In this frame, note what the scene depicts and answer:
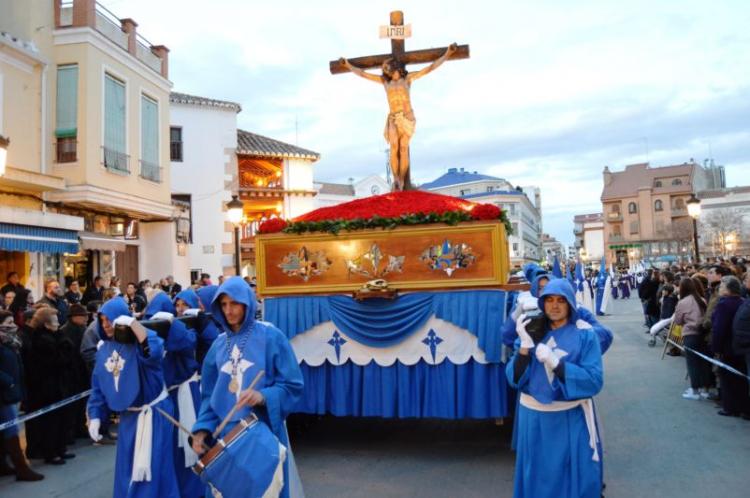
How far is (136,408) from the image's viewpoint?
15.2 feet

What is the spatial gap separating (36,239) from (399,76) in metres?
9.05

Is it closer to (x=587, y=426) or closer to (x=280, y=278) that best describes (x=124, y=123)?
(x=280, y=278)

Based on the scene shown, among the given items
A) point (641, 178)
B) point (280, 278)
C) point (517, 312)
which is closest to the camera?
point (517, 312)

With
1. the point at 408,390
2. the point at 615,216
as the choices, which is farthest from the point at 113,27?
the point at 615,216

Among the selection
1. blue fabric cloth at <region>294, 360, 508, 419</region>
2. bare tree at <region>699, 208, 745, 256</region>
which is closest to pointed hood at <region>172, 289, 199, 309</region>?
blue fabric cloth at <region>294, 360, 508, 419</region>

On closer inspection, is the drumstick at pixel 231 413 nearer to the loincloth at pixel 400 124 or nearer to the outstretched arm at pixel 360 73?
the loincloth at pixel 400 124

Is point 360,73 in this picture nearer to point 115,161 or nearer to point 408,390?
point 408,390

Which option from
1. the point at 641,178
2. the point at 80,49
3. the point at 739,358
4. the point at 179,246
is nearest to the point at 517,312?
the point at 739,358

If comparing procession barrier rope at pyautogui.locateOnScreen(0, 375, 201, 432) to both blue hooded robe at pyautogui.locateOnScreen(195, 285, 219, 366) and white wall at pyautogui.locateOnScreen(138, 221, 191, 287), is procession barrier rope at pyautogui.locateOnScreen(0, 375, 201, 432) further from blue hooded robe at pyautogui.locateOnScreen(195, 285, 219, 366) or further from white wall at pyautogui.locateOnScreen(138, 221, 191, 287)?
white wall at pyautogui.locateOnScreen(138, 221, 191, 287)

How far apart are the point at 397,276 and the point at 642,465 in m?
3.10

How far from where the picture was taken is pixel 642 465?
Result: 587 cm

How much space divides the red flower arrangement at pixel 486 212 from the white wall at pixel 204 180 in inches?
749

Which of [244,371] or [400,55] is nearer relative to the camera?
[244,371]

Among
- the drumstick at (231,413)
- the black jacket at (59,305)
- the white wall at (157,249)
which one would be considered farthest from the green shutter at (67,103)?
the drumstick at (231,413)
